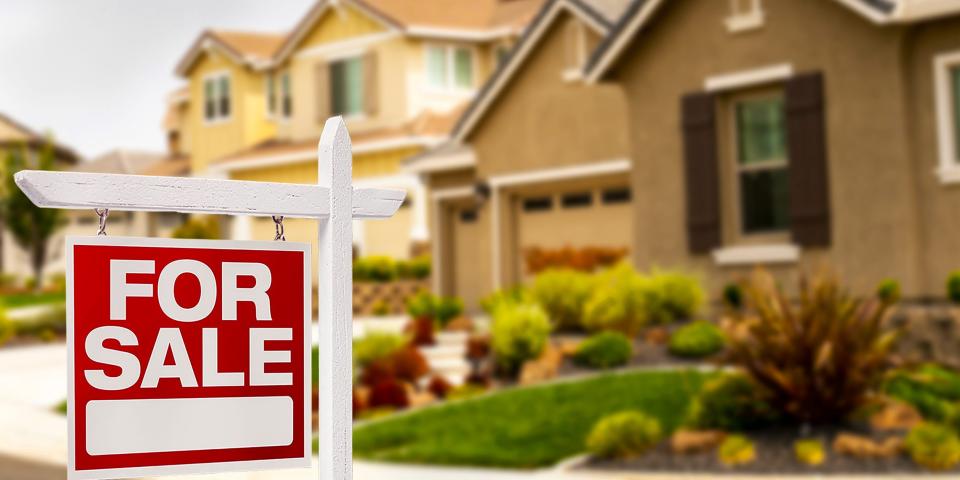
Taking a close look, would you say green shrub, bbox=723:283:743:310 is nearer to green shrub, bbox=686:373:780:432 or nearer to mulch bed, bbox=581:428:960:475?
green shrub, bbox=686:373:780:432

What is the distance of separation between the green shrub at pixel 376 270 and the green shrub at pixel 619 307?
36.2 ft

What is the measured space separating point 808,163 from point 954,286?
2498 mm

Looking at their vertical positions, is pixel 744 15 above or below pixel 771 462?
above

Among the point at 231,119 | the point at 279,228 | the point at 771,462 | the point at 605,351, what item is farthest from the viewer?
the point at 231,119

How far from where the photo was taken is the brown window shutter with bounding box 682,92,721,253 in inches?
634

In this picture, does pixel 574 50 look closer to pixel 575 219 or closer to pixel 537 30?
pixel 537 30

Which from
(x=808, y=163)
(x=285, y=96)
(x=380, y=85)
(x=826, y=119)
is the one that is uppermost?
(x=285, y=96)

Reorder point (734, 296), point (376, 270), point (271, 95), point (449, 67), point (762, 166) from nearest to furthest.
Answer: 1. point (734, 296)
2. point (762, 166)
3. point (376, 270)
4. point (449, 67)
5. point (271, 95)

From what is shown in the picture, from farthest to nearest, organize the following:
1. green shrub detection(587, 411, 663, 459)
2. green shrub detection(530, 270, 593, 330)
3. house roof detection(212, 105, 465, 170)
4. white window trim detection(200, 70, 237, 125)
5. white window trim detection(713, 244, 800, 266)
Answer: white window trim detection(200, 70, 237, 125) < house roof detection(212, 105, 465, 170) < green shrub detection(530, 270, 593, 330) < white window trim detection(713, 244, 800, 266) < green shrub detection(587, 411, 663, 459)

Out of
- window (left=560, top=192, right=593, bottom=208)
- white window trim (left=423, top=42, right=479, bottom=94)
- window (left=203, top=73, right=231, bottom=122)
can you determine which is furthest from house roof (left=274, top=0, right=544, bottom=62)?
window (left=560, top=192, right=593, bottom=208)

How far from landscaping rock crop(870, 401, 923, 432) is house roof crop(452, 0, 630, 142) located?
34.8 ft

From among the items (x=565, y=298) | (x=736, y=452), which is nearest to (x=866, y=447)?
(x=736, y=452)

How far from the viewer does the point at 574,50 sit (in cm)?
2041

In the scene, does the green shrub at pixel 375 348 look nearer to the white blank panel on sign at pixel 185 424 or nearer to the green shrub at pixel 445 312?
the green shrub at pixel 445 312
